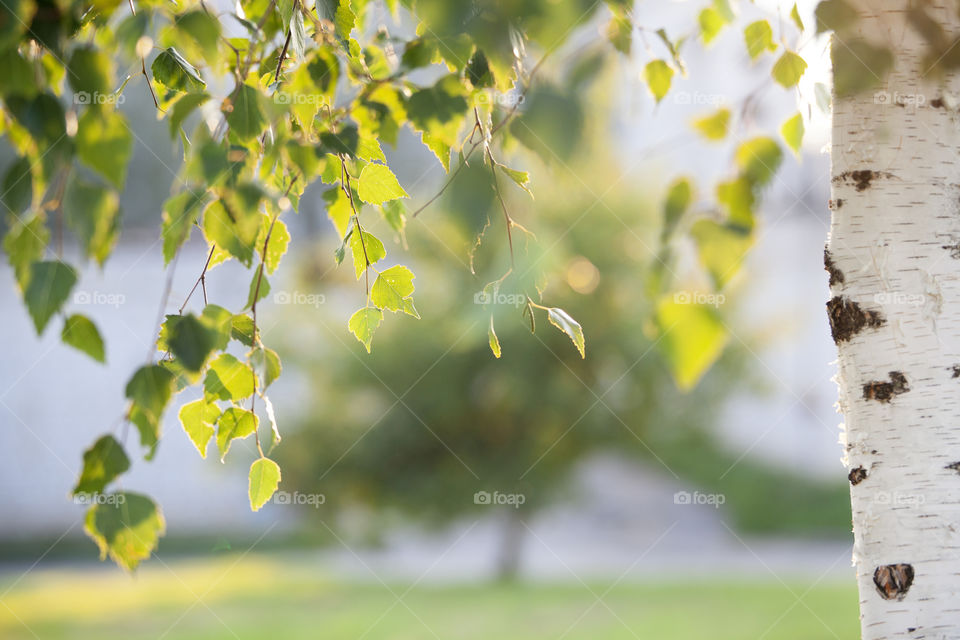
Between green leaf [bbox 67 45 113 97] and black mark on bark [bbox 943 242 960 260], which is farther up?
black mark on bark [bbox 943 242 960 260]

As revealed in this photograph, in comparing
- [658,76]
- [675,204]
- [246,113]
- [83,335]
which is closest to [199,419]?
[83,335]

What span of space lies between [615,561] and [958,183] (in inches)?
196

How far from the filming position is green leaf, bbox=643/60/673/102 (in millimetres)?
731

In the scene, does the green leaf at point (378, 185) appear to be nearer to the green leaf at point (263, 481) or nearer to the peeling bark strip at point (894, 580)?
the green leaf at point (263, 481)

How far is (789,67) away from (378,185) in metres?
0.40

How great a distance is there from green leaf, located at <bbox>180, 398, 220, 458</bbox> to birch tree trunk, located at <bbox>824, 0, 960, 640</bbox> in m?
0.59

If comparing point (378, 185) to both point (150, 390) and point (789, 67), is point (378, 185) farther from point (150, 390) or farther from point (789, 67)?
point (789, 67)

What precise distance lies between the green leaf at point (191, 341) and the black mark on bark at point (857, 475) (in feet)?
1.93

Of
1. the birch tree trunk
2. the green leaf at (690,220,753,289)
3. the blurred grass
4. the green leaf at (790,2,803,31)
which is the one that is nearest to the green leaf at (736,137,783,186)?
the green leaf at (690,220,753,289)

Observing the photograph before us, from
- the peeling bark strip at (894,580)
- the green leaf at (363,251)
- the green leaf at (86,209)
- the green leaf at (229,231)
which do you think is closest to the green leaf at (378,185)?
the green leaf at (363,251)

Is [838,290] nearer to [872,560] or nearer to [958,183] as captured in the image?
[958,183]

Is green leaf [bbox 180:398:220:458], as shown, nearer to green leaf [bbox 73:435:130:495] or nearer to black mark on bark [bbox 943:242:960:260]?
green leaf [bbox 73:435:130:495]

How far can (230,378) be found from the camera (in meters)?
0.61

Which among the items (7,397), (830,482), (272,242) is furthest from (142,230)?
(272,242)
